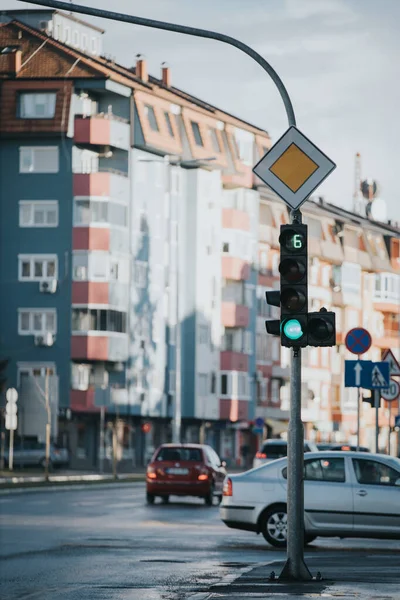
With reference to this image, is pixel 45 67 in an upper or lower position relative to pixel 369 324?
upper

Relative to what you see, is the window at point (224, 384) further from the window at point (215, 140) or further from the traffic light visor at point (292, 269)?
the traffic light visor at point (292, 269)

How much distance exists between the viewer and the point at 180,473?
41469mm

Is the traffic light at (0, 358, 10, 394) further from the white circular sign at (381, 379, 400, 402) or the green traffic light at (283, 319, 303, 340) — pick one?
the green traffic light at (283, 319, 303, 340)

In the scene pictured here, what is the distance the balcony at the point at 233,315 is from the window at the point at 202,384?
14.2 feet

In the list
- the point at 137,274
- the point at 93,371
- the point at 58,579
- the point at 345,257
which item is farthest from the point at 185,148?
the point at 58,579

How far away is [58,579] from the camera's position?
18.3 meters

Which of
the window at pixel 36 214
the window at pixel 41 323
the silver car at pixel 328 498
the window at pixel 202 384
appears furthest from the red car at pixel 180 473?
the window at pixel 202 384

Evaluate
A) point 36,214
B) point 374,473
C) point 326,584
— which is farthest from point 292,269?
point 36,214

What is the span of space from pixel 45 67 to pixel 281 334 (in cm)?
7083

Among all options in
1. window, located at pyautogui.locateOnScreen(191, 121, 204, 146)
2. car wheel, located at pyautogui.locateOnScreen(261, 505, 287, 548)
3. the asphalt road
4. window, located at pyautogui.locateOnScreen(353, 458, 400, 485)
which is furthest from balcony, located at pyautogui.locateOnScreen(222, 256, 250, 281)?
window, located at pyautogui.locateOnScreen(353, 458, 400, 485)

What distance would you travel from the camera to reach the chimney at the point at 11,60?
8562 cm

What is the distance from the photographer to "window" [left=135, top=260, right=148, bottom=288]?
8888 centimetres

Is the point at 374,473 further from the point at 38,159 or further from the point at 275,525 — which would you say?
the point at 38,159

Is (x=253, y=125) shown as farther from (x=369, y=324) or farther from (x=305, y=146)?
(x=305, y=146)
